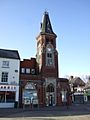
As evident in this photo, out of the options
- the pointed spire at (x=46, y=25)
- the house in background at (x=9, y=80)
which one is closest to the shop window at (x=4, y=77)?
the house in background at (x=9, y=80)

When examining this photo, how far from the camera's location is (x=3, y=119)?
23328 mm

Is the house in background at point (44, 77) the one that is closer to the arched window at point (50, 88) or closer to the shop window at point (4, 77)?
the arched window at point (50, 88)

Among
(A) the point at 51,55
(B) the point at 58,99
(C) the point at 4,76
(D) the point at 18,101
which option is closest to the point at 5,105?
(D) the point at 18,101

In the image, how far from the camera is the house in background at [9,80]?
145 ft

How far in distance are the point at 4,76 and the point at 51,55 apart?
1292cm

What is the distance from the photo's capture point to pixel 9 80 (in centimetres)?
4553

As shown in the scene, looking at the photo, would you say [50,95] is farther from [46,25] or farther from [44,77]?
[46,25]

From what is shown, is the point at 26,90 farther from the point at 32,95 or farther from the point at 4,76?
the point at 4,76

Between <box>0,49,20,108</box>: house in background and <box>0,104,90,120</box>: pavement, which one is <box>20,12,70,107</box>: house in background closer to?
<box>0,49,20,108</box>: house in background

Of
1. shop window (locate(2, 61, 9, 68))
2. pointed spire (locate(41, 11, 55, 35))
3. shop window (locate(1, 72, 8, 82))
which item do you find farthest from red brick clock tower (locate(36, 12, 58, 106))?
shop window (locate(1, 72, 8, 82))

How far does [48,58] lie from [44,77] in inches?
202

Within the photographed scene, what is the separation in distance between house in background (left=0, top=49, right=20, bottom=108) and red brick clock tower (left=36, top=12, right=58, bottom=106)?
629cm

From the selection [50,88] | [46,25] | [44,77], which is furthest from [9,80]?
[46,25]

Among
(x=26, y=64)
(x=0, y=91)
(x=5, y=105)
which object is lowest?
(x=5, y=105)
